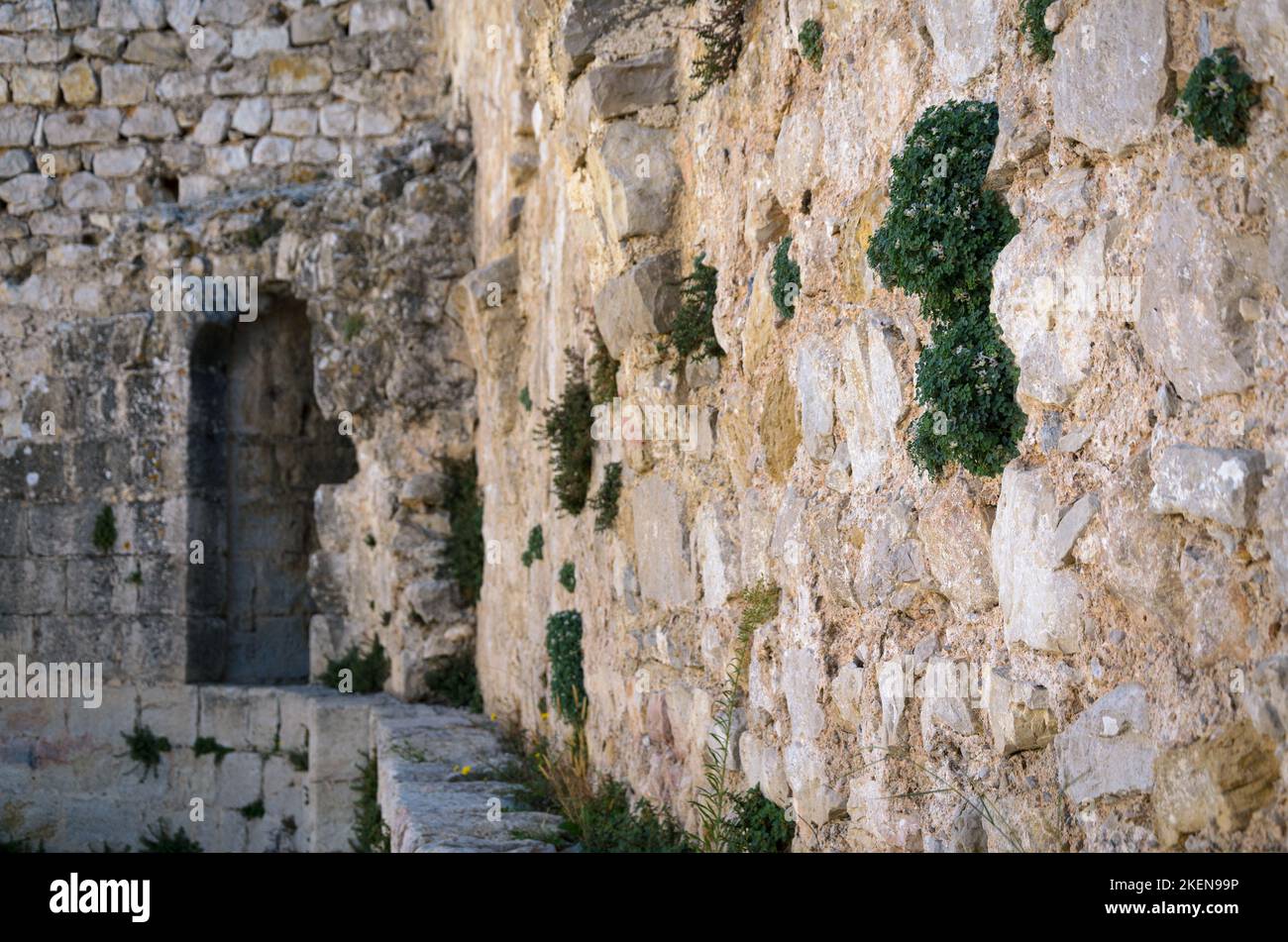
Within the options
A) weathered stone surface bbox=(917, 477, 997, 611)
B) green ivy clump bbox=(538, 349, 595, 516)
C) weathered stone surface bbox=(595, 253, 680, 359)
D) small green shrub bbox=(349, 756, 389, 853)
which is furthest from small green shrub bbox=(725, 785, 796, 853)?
small green shrub bbox=(349, 756, 389, 853)

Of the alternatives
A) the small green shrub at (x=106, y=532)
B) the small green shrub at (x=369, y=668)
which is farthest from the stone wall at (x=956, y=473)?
the small green shrub at (x=106, y=532)

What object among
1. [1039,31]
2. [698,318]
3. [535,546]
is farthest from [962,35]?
[535,546]

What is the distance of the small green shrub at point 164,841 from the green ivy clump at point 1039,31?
33.6 ft

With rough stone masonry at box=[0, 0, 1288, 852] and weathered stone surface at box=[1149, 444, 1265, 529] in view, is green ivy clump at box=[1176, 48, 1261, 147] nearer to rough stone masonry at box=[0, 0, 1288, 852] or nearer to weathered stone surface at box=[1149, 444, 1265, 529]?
rough stone masonry at box=[0, 0, 1288, 852]

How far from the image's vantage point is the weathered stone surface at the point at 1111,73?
233cm

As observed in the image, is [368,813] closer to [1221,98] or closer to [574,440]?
[574,440]

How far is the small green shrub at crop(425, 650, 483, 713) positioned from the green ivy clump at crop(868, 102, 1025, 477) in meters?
7.52

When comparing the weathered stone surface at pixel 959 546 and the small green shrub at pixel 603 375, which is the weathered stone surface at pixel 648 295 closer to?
the small green shrub at pixel 603 375

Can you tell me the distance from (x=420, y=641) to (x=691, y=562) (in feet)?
19.6

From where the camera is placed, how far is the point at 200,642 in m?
11.7

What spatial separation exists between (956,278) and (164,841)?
10.0m

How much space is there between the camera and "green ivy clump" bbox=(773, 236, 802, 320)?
3.87m

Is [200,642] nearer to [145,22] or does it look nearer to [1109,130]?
[145,22]
